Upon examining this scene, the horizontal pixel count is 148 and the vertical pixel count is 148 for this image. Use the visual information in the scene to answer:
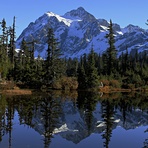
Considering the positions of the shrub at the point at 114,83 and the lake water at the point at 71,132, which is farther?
the shrub at the point at 114,83

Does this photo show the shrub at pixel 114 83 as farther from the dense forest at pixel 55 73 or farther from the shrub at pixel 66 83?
the shrub at pixel 66 83

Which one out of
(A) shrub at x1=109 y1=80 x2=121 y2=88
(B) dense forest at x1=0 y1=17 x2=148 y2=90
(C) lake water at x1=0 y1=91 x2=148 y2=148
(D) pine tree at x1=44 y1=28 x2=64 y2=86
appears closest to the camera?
(C) lake water at x1=0 y1=91 x2=148 y2=148

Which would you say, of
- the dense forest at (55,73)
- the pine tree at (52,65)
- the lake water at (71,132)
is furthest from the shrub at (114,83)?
the lake water at (71,132)

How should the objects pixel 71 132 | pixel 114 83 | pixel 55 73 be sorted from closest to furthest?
1. pixel 71 132
2. pixel 55 73
3. pixel 114 83

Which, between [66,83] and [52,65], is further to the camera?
[52,65]

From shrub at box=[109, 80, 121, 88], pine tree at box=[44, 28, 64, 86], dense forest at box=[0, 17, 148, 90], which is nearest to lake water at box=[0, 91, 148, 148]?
dense forest at box=[0, 17, 148, 90]

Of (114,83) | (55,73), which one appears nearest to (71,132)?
(55,73)

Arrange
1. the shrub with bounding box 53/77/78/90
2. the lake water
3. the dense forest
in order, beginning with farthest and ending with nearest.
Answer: the shrub with bounding box 53/77/78/90 → the dense forest → the lake water

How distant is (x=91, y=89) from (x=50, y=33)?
477 inches

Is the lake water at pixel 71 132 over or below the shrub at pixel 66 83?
below

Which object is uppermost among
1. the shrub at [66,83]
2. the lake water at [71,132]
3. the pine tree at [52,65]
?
the pine tree at [52,65]

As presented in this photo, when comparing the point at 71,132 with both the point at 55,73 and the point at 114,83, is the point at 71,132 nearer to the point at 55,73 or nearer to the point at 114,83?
the point at 55,73

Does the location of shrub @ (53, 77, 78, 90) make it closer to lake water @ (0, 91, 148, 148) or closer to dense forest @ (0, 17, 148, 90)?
dense forest @ (0, 17, 148, 90)

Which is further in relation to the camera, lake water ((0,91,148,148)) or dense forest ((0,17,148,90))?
dense forest ((0,17,148,90))
